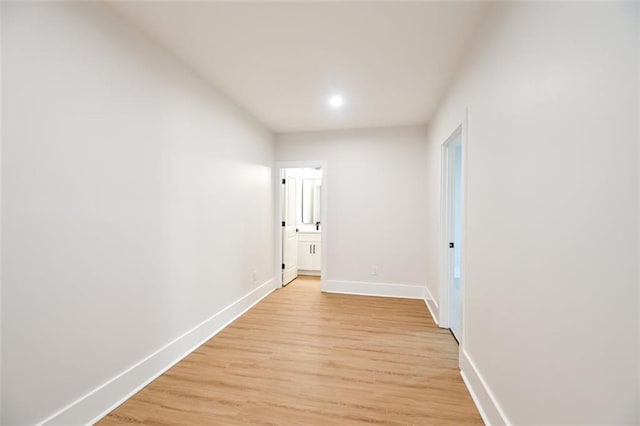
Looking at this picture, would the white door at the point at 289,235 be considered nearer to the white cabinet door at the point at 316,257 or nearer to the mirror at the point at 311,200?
the white cabinet door at the point at 316,257

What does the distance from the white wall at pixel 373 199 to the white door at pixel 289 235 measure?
2.05 feet

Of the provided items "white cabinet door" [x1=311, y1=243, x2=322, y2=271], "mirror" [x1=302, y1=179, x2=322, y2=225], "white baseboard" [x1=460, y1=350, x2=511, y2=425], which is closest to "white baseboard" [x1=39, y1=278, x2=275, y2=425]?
"white baseboard" [x1=460, y1=350, x2=511, y2=425]

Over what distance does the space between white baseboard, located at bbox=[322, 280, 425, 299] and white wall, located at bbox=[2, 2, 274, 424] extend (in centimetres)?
213

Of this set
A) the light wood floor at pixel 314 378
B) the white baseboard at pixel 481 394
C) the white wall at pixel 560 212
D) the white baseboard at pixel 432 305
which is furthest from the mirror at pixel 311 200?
the white wall at pixel 560 212

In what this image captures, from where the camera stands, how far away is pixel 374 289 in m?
4.21

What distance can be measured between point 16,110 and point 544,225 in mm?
2353

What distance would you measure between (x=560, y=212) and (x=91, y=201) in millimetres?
2272

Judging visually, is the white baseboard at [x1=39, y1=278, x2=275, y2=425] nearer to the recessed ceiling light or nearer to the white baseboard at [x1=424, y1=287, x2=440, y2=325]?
the white baseboard at [x1=424, y1=287, x2=440, y2=325]

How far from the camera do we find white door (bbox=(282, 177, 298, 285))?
4602 millimetres

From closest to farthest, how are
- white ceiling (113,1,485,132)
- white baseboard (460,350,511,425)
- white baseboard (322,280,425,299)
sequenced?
white baseboard (460,350,511,425), white ceiling (113,1,485,132), white baseboard (322,280,425,299)

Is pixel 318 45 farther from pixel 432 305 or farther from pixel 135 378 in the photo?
pixel 432 305

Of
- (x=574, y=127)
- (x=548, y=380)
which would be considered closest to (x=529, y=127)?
(x=574, y=127)

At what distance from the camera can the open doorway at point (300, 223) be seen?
4.61 metres

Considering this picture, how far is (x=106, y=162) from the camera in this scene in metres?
1.71
